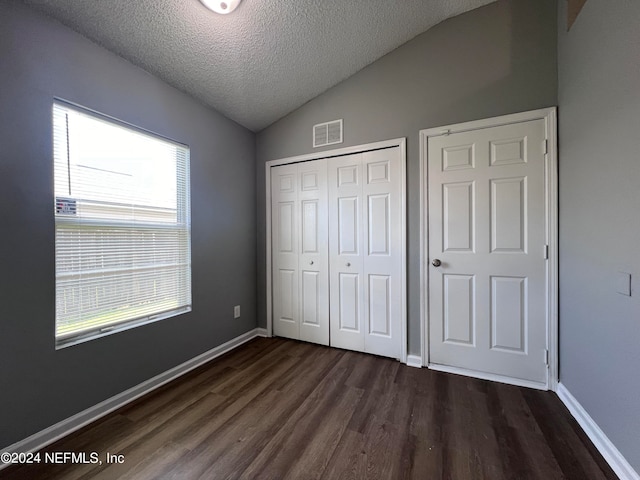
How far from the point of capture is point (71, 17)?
1544 mm

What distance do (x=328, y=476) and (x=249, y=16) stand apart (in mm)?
2785

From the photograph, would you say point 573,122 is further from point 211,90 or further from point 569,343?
point 211,90

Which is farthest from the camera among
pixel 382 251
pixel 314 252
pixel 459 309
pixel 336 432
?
pixel 314 252

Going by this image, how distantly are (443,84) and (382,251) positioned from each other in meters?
1.54

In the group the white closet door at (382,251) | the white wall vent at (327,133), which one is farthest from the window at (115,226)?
the white closet door at (382,251)

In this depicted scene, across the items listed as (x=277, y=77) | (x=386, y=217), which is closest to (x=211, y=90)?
(x=277, y=77)

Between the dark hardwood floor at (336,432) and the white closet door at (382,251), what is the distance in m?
0.37

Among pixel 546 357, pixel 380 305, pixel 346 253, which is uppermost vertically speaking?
pixel 346 253

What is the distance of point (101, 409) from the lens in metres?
1.71

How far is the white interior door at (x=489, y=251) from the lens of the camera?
6.49 feet

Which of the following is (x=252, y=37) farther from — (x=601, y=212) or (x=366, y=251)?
(x=601, y=212)

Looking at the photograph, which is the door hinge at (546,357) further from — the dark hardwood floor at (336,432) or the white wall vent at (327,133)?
the white wall vent at (327,133)

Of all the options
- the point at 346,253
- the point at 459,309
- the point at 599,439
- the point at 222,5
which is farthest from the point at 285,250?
the point at 599,439

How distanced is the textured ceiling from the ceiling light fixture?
0.04m
